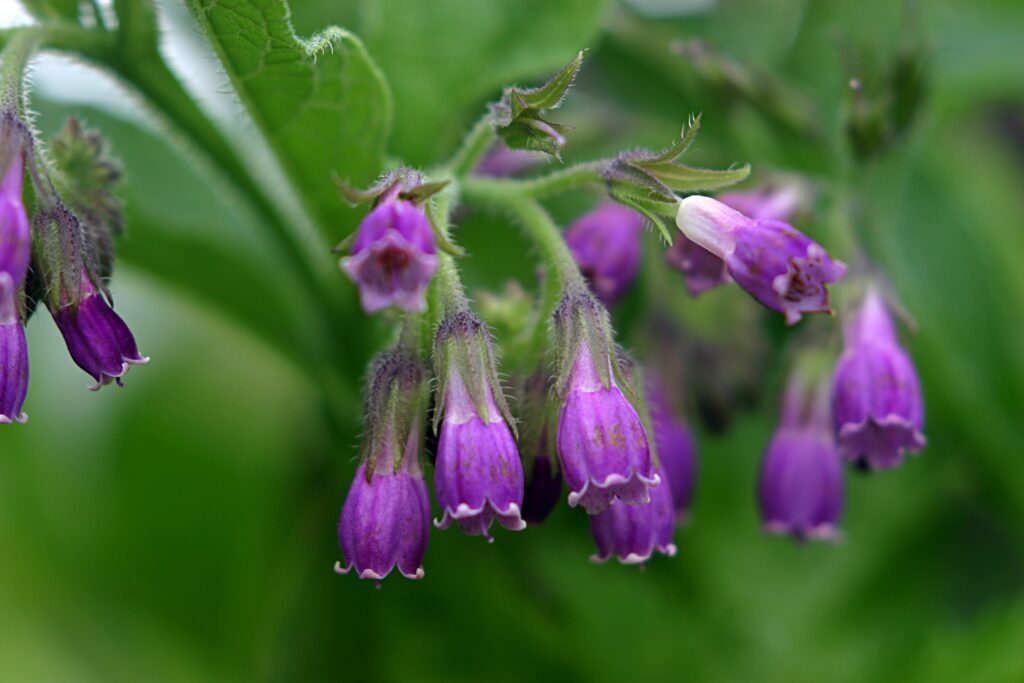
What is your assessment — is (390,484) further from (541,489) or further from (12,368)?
(12,368)

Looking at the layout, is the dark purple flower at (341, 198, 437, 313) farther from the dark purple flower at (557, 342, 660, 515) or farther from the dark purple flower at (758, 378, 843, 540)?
the dark purple flower at (758, 378, 843, 540)

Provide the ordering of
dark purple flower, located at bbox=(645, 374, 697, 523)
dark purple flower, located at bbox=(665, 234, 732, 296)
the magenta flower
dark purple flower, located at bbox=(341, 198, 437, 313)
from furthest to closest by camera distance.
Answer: the magenta flower, dark purple flower, located at bbox=(645, 374, 697, 523), dark purple flower, located at bbox=(665, 234, 732, 296), dark purple flower, located at bbox=(341, 198, 437, 313)

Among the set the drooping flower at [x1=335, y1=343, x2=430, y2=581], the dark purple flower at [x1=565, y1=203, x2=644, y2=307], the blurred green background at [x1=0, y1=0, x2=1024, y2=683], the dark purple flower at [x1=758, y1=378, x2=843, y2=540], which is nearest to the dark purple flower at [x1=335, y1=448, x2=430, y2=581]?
the drooping flower at [x1=335, y1=343, x2=430, y2=581]

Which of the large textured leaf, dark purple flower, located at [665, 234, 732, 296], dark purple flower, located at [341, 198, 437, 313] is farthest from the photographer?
the large textured leaf

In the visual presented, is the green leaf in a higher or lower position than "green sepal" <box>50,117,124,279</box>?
higher

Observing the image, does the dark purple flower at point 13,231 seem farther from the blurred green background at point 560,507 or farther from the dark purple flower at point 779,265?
the dark purple flower at point 779,265

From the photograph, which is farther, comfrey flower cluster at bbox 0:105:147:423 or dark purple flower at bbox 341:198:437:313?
comfrey flower cluster at bbox 0:105:147:423

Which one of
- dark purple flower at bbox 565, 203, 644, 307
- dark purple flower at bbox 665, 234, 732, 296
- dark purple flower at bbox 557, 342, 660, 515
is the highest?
dark purple flower at bbox 565, 203, 644, 307

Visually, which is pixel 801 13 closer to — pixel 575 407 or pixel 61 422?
pixel 575 407
